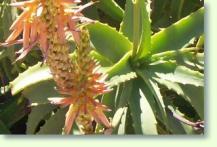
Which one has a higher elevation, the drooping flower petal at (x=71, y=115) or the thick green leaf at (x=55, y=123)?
the drooping flower petal at (x=71, y=115)

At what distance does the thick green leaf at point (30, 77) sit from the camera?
126cm

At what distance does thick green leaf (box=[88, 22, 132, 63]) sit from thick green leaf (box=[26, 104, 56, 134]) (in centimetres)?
19

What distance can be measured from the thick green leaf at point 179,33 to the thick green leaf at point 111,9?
0.11m

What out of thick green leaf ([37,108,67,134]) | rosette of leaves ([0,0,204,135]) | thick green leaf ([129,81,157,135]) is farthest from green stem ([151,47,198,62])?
thick green leaf ([37,108,67,134])

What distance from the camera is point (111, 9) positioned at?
55.6 inches

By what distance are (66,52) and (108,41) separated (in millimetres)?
260

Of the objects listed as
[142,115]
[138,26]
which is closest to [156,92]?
[142,115]

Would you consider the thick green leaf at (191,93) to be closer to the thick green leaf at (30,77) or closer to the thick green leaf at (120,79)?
the thick green leaf at (120,79)

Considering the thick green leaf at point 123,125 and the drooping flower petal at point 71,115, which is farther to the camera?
the thick green leaf at point 123,125

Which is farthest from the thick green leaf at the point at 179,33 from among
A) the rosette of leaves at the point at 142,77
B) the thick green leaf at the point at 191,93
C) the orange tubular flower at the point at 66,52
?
the orange tubular flower at the point at 66,52

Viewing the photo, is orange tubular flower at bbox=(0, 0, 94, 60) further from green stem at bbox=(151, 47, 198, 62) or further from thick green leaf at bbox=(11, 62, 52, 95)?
green stem at bbox=(151, 47, 198, 62)

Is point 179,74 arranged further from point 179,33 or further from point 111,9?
point 111,9
